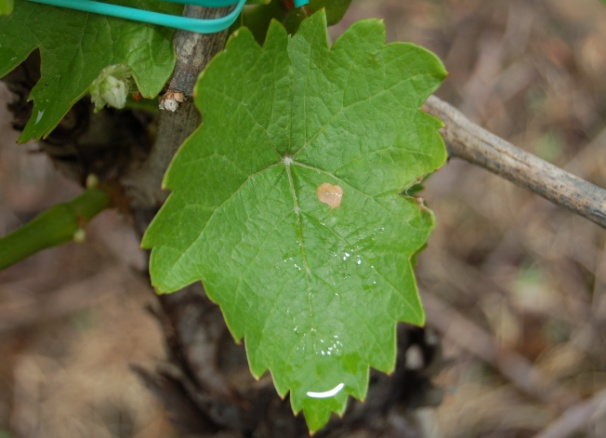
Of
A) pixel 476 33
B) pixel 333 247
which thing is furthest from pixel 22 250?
pixel 476 33

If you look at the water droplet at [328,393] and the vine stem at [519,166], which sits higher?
the vine stem at [519,166]

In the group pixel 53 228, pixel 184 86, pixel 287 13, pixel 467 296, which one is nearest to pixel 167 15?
pixel 184 86

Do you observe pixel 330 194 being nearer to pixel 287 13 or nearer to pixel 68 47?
pixel 287 13

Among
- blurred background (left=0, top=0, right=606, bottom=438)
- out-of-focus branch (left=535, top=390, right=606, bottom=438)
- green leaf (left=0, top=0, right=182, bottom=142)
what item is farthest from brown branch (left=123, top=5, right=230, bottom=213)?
out-of-focus branch (left=535, top=390, right=606, bottom=438)

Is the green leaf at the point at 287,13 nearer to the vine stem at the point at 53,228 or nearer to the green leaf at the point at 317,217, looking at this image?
the green leaf at the point at 317,217

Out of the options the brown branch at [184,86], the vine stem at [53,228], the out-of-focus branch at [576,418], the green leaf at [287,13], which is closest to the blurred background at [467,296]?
the out-of-focus branch at [576,418]

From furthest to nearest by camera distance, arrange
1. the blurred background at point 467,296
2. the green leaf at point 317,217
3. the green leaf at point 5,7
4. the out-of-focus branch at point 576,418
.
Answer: the blurred background at point 467,296, the out-of-focus branch at point 576,418, the green leaf at point 317,217, the green leaf at point 5,7

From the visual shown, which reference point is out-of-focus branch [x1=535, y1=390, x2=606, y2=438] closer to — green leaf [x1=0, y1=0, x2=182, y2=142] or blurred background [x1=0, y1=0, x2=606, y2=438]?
blurred background [x1=0, y1=0, x2=606, y2=438]

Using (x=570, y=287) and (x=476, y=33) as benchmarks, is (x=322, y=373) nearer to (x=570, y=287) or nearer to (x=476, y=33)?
(x=570, y=287)
